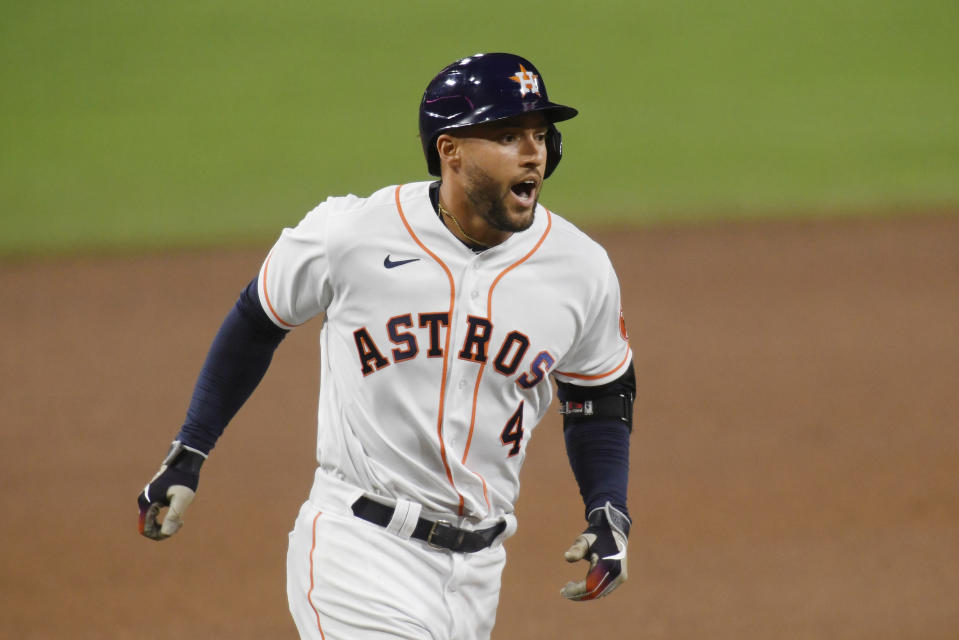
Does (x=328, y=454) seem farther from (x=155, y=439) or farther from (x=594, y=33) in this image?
(x=594, y=33)

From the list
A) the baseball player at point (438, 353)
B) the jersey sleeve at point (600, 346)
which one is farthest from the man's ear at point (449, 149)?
the jersey sleeve at point (600, 346)

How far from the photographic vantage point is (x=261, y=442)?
7.20 m

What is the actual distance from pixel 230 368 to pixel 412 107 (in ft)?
37.8

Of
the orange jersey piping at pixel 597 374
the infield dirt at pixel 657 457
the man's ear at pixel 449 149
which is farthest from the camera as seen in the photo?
the infield dirt at pixel 657 457

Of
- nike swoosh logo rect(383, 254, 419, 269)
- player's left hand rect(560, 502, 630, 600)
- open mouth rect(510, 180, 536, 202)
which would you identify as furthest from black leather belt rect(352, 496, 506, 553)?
open mouth rect(510, 180, 536, 202)

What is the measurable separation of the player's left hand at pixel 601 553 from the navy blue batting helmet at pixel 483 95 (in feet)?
3.09

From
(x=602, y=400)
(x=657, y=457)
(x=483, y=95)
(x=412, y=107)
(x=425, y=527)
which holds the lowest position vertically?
(x=657, y=457)

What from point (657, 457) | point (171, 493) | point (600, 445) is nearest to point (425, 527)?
point (600, 445)

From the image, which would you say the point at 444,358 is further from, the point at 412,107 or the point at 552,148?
the point at 412,107

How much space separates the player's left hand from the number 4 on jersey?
252mm

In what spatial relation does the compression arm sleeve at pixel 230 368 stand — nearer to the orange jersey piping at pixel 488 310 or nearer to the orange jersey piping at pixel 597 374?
the orange jersey piping at pixel 488 310

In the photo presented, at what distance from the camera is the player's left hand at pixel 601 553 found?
275 cm

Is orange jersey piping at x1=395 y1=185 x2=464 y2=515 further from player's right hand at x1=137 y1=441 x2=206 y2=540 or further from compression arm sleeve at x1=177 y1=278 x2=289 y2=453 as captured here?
player's right hand at x1=137 y1=441 x2=206 y2=540

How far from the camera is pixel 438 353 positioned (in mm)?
2711
